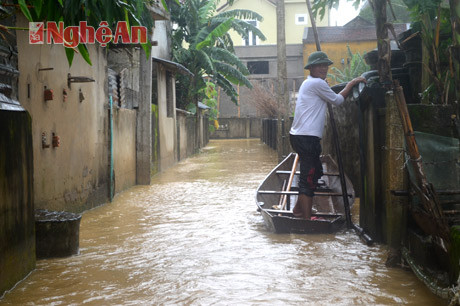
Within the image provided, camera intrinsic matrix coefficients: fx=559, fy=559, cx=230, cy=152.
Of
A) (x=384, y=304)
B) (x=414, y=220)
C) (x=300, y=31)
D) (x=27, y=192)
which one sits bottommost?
(x=384, y=304)

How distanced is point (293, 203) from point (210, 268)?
11.8 feet

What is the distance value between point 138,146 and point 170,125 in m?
4.67

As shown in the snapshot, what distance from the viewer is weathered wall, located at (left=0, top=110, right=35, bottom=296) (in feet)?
14.4

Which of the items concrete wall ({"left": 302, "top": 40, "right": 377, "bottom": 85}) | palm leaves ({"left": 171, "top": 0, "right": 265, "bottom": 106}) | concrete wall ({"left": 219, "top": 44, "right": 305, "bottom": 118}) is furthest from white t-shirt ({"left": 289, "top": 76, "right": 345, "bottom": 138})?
concrete wall ({"left": 219, "top": 44, "right": 305, "bottom": 118})

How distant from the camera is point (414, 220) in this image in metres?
5.05

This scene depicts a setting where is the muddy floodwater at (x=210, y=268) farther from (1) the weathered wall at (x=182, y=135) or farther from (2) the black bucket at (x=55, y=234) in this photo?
(1) the weathered wall at (x=182, y=135)

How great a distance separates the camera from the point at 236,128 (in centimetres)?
4075

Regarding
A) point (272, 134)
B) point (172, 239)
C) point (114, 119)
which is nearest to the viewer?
point (172, 239)

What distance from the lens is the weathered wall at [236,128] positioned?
40625 millimetres

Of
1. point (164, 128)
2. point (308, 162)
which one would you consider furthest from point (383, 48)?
point (164, 128)

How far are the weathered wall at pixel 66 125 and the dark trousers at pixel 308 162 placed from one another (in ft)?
10.7

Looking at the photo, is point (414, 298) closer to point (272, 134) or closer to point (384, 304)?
point (384, 304)

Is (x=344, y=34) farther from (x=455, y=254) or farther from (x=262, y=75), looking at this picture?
(x=455, y=254)

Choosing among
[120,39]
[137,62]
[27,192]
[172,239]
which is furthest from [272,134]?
[27,192]
